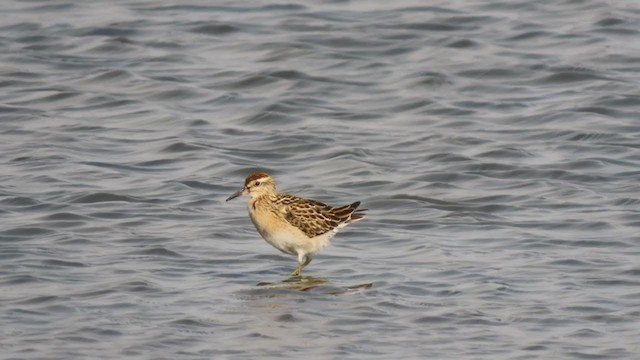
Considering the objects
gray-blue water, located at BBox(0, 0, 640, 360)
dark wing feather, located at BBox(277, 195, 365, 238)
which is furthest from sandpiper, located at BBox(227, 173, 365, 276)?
gray-blue water, located at BBox(0, 0, 640, 360)

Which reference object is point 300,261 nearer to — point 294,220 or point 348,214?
point 294,220

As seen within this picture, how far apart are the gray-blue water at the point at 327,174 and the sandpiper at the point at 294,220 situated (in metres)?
0.28

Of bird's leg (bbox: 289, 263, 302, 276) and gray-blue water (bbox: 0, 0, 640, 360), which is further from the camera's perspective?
bird's leg (bbox: 289, 263, 302, 276)

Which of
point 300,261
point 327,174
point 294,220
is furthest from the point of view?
point 327,174

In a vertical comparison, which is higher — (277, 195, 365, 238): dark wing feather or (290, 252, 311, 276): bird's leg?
(277, 195, 365, 238): dark wing feather

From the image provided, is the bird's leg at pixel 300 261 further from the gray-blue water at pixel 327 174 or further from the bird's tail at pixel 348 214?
the bird's tail at pixel 348 214

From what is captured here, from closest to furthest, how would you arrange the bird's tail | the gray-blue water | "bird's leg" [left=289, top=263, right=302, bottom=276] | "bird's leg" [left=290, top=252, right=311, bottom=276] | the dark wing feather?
the gray-blue water → "bird's leg" [left=289, top=263, right=302, bottom=276] → "bird's leg" [left=290, top=252, right=311, bottom=276] → the dark wing feather → the bird's tail

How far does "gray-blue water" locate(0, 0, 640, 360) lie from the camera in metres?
12.9

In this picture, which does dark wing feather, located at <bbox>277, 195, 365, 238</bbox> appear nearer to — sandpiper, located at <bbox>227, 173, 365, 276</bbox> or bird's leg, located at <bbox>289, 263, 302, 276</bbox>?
sandpiper, located at <bbox>227, 173, 365, 276</bbox>

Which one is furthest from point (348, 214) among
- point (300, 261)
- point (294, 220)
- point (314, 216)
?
point (300, 261)

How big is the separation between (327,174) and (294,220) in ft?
11.6

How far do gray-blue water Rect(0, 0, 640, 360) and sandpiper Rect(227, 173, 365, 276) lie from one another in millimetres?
285

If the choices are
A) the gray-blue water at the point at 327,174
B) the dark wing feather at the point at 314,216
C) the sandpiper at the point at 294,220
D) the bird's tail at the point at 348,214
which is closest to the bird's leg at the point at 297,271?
the sandpiper at the point at 294,220

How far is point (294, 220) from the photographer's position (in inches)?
604
